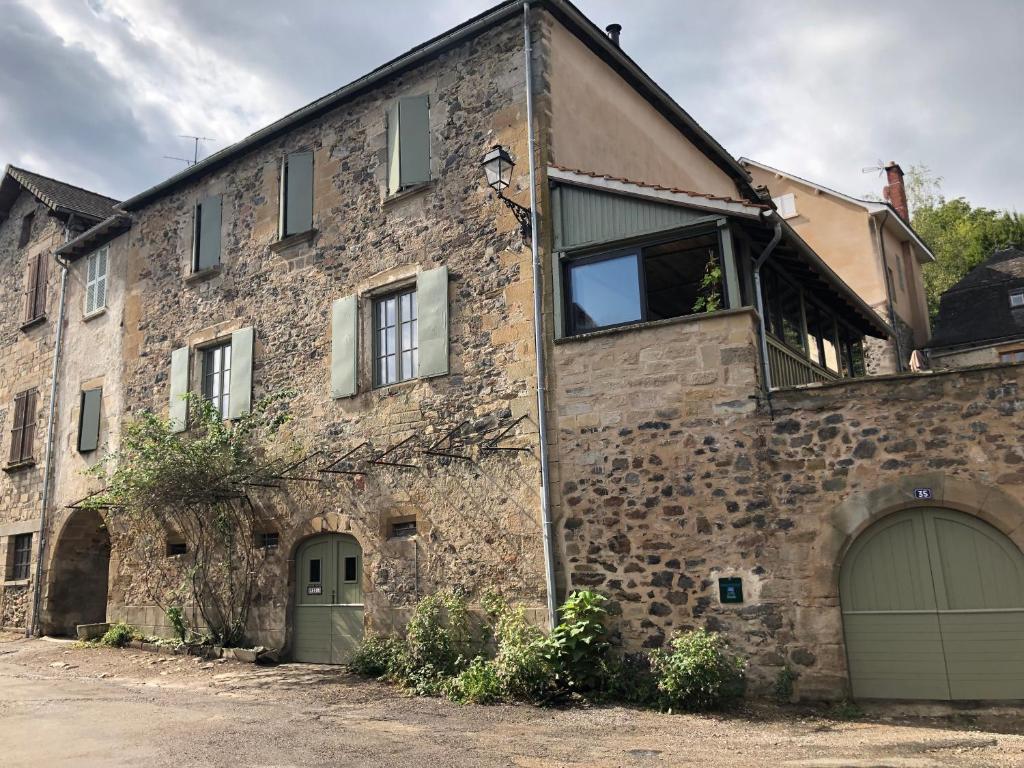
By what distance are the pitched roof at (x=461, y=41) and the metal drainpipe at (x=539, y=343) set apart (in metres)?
0.54

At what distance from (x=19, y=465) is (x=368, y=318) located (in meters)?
9.30

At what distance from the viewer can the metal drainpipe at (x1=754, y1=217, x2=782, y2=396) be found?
8523 millimetres

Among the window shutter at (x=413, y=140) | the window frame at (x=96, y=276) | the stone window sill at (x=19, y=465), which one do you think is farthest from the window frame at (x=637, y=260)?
the stone window sill at (x=19, y=465)

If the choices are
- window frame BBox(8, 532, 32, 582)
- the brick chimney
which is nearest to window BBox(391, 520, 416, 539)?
window frame BBox(8, 532, 32, 582)

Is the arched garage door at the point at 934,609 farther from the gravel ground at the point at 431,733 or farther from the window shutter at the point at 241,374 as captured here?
the window shutter at the point at 241,374

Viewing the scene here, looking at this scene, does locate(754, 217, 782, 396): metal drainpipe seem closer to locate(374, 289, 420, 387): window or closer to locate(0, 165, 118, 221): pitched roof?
locate(374, 289, 420, 387): window

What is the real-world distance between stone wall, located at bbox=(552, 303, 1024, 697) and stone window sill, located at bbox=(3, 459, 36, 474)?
1170 centimetres

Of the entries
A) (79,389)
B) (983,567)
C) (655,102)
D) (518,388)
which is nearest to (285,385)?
(518,388)

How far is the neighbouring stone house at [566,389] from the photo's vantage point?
767 centimetres

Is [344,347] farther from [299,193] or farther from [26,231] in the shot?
[26,231]

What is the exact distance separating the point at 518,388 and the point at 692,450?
2.10 metres

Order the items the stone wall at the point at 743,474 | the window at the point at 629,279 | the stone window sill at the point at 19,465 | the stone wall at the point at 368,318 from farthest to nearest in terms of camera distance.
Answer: the stone window sill at the point at 19,465, the stone wall at the point at 368,318, the window at the point at 629,279, the stone wall at the point at 743,474

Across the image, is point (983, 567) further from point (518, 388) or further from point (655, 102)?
point (655, 102)

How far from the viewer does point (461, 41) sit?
10898 mm
